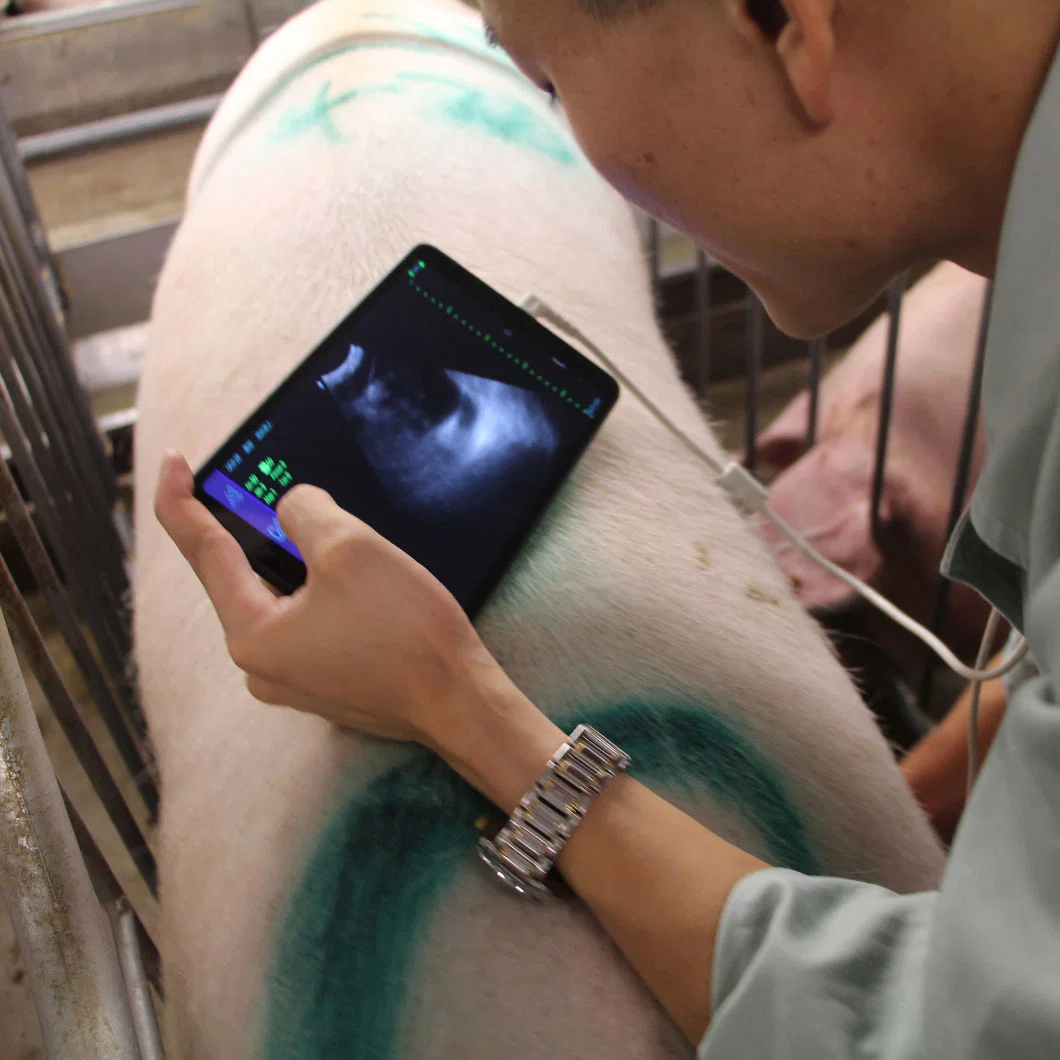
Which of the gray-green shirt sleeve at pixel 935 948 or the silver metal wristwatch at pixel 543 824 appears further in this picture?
the silver metal wristwatch at pixel 543 824

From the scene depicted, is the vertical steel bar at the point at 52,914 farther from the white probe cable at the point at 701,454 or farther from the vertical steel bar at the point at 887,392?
the vertical steel bar at the point at 887,392

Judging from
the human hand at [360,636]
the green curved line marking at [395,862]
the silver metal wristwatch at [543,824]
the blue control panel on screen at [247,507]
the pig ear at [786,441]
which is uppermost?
the blue control panel on screen at [247,507]

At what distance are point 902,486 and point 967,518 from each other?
0.69 m

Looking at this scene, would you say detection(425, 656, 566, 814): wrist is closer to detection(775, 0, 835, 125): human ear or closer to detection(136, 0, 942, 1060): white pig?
detection(136, 0, 942, 1060): white pig

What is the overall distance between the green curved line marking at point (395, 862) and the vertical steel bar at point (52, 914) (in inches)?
2.9

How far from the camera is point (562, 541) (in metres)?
0.50

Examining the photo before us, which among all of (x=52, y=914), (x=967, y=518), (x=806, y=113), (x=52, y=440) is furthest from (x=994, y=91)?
(x=52, y=440)

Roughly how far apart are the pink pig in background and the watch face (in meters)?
0.70

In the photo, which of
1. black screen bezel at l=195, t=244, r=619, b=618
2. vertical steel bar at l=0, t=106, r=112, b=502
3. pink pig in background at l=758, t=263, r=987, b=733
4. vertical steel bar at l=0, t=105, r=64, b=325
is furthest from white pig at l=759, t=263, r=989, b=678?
vertical steel bar at l=0, t=105, r=64, b=325

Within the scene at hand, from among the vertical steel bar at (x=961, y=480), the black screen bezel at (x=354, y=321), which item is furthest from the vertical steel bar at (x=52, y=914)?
the vertical steel bar at (x=961, y=480)

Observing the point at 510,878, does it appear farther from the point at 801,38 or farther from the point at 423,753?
the point at 801,38

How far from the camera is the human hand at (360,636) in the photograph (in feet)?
1.33

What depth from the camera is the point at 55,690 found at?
0.53 m

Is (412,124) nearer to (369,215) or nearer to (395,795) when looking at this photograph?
(369,215)
